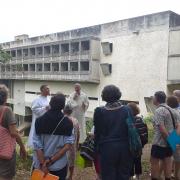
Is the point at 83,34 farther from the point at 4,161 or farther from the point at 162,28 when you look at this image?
the point at 4,161

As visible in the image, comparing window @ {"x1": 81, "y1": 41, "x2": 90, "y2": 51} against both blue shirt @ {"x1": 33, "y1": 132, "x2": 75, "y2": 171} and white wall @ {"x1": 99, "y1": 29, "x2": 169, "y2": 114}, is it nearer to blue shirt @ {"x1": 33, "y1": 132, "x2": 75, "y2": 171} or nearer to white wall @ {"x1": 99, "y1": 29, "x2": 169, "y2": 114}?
white wall @ {"x1": 99, "y1": 29, "x2": 169, "y2": 114}

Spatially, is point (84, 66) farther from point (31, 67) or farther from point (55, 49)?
point (31, 67)

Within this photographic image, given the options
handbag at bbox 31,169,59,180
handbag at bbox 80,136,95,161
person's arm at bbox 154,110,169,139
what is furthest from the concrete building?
handbag at bbox 31,169,59,180

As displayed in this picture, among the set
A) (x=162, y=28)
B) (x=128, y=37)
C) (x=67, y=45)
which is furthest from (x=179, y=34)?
(x=67, y=45)

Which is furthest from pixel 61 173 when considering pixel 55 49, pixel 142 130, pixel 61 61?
pixel 55 49

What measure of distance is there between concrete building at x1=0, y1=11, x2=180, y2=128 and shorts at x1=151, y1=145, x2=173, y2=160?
17.7 m

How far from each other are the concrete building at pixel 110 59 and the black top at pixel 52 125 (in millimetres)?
19217

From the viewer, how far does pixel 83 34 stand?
28859 mm

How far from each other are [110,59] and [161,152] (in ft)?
72.9

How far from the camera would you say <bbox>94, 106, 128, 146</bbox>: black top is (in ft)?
12.4

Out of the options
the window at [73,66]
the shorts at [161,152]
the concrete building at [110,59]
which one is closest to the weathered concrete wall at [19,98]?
the concrete building at [110,59]

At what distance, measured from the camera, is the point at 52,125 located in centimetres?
367

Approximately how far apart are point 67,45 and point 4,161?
26.6 metres

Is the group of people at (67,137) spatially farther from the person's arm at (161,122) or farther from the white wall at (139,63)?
the white wall at (139,63)
